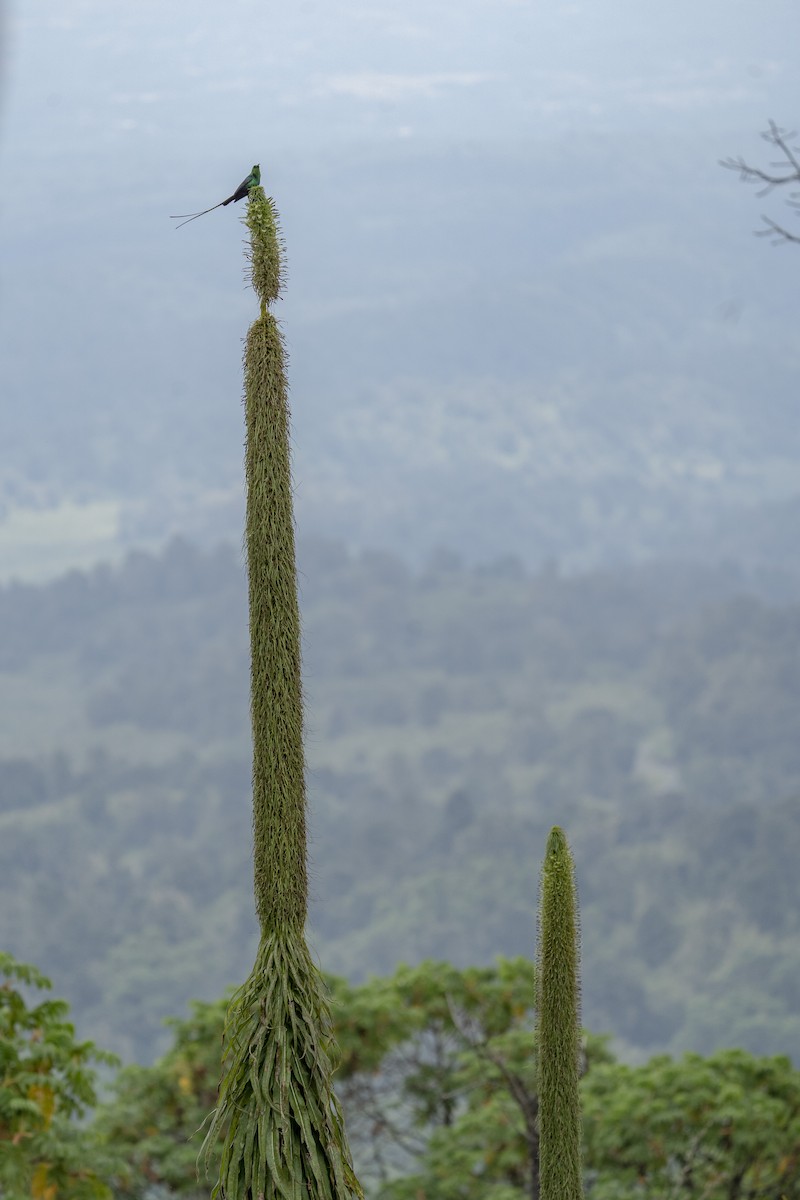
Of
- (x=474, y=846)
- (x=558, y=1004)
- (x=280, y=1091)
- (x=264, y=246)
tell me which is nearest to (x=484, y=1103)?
(x=558, y=1004)

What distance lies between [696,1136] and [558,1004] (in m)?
9.44

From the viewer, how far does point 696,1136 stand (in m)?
15.2

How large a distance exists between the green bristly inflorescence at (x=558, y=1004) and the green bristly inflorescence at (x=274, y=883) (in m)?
0.98

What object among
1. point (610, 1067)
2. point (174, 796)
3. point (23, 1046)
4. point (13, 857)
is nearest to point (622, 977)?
point (13, 857)

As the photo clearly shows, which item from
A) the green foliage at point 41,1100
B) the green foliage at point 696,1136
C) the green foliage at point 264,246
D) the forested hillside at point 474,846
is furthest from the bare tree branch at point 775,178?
the forested hillside at point 474,846

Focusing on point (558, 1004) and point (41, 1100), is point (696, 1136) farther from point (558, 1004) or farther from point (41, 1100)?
point (558, 1004)

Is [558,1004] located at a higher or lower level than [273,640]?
lower

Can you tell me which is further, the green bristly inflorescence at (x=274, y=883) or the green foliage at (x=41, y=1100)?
the green foliage at (x=41, y=1100)

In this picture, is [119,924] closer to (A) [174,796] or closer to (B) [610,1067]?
(A) [174,796]

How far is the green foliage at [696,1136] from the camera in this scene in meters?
15.0

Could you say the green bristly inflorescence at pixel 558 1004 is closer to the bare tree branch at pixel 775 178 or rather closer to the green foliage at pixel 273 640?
the green foliage at pixel 273 640

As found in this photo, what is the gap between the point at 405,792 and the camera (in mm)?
168875

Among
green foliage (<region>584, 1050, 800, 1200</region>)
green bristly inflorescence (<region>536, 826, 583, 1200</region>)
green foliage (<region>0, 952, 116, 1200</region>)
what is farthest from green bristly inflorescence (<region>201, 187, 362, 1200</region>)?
green foliage (<region>584, 1050, 800, 1200</region>)

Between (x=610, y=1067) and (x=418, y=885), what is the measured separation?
116 m
